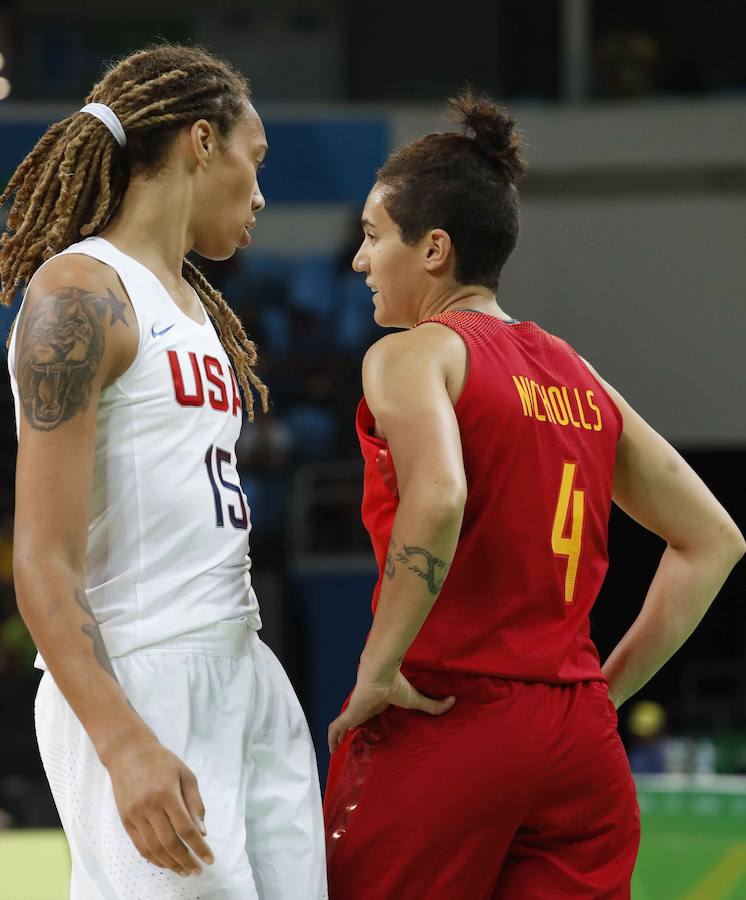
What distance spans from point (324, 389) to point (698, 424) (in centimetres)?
323

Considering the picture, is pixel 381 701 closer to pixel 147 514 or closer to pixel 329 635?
pixel 147 514

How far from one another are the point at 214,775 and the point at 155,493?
16.4 inches

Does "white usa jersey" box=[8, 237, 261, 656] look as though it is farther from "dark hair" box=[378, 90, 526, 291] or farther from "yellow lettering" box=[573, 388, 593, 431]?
"yellow lettering" box=[573, 388, 593, 431]

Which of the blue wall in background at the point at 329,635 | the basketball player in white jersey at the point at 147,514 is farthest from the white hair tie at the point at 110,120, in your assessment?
the blue wall in background at the point at 329,635

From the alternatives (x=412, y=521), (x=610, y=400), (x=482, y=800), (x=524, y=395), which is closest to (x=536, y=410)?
(x=524, y=395)

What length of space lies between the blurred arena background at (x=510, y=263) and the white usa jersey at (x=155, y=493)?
7281 mm

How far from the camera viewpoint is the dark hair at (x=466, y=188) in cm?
235

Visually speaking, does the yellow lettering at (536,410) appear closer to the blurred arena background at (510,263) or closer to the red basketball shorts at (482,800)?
the red basketball shorts at (482,800)

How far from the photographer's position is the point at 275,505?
987 centimetres

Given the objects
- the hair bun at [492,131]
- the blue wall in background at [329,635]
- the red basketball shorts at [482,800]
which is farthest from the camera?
the blue wall in background at [329,635]

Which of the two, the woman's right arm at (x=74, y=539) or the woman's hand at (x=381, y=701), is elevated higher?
the woman's right arm at (x=74, y=539)

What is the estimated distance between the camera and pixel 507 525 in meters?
2.21

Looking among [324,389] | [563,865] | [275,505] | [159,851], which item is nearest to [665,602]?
[563,865]

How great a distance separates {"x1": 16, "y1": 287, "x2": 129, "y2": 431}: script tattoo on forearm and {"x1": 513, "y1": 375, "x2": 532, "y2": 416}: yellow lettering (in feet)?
2.38
